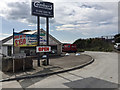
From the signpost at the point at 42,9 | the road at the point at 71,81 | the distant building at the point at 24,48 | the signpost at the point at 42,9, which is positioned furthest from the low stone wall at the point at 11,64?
the distant building at the point at 24,48

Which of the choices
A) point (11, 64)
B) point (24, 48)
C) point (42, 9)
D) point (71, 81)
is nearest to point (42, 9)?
point (42, 9)

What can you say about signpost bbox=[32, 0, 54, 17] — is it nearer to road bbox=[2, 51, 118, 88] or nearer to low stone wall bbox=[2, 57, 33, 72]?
low stone wall bbox=[2, 57, 33, 72]

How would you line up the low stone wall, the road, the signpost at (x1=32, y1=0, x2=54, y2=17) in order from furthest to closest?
the signpost at (x1=32, y1=0, x2=54, y2=17) < the low stone wall < the road

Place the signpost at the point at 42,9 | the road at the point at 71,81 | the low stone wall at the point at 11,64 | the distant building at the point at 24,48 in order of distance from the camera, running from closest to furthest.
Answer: the road at the point at 71,81 → the low stone wall at the point at 11,64 → the signpost at the point at 42,9 → the distant building at the point at 24,48

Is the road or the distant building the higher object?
the distant building

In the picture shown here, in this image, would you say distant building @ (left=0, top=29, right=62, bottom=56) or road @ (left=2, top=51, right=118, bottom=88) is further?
distant building @ (left=0, top=29, right=62, bottom=56)

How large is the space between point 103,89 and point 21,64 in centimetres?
624

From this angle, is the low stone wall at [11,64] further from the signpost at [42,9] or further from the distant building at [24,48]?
the distant building at [24,48]

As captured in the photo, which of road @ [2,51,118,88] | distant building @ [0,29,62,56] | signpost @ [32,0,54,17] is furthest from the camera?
distant building @ [0,29,62,56]

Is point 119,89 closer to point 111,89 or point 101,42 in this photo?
point 111,89

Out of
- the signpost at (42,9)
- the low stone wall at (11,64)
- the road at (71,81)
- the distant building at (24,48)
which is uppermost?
the signpost at (42,9)

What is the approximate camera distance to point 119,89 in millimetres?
5266

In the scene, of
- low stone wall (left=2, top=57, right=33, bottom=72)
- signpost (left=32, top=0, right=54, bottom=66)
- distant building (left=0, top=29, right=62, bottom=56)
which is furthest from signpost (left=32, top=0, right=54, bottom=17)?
distant building (left=0, top=29, right=62, bottom=56)

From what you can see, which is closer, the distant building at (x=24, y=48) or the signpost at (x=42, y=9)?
the signpost at (x=42, y=9)
